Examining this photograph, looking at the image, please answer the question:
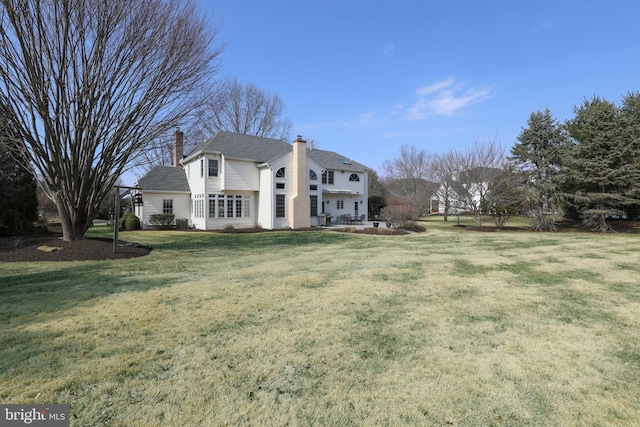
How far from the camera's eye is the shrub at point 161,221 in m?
20.9

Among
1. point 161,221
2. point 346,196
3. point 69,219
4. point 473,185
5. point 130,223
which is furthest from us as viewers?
point 346,196

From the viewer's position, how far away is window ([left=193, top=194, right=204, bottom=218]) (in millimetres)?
21219

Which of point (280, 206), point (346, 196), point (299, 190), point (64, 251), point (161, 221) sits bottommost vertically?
point (64, 251)

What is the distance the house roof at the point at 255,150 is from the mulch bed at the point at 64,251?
36.9 feet

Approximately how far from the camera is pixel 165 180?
75.6ft

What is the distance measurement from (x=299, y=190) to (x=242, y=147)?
5.37 meters

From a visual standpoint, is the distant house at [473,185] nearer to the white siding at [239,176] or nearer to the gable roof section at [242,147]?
the gable roof section at [242,147]

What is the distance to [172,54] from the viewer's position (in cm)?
1092

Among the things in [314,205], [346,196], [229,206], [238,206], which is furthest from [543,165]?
[229,206]

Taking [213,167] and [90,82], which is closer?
[90,82]

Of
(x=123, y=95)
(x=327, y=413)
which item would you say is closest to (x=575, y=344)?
(x=327, y=413)

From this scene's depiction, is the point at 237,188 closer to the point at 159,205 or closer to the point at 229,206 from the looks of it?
the point at 229,206

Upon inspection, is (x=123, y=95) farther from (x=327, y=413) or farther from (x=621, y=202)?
(x=621, y=202)

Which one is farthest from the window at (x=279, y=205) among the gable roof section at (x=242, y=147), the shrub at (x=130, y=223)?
the shrub at (x=130, y=223)
